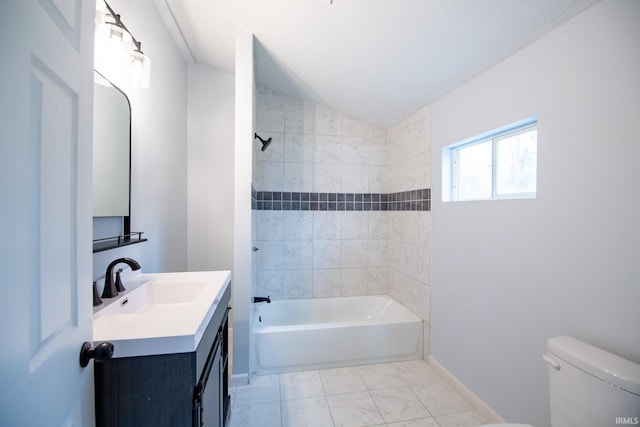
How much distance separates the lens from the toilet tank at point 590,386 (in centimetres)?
88

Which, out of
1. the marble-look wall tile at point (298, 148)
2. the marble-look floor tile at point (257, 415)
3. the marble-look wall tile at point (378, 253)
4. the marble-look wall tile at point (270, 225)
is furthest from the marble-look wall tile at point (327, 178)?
the marble-look floor tile at point (257, 415)

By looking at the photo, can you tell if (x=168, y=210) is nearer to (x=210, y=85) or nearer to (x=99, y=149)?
(x=99, y=149)

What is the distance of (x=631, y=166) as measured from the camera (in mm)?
1010

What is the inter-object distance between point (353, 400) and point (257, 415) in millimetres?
658

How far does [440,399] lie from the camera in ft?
6.07

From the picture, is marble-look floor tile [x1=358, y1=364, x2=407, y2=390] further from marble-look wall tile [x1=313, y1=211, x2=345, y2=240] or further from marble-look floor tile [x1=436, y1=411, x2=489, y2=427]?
marble-look wall tile [x1=313, y1=211, x2=345, y2=240]

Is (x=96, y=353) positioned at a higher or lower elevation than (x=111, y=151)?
lower

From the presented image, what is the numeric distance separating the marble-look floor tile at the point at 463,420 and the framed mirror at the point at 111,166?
215cm

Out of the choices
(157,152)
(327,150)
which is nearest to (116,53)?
(157,152)

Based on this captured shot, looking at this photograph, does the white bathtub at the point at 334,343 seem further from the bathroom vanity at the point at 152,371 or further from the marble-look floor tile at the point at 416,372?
the bathroom vanity at the point at 152,371

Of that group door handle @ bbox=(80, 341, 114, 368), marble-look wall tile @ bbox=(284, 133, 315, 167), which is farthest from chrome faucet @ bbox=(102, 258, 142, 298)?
marble-look wall tile @ bbox=(284, 133, 315, 167)

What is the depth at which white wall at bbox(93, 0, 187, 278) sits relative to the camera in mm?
1580

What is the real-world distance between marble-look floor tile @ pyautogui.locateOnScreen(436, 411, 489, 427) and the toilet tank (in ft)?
2.20

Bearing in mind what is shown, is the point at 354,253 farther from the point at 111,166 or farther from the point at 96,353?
the point at 96,353
